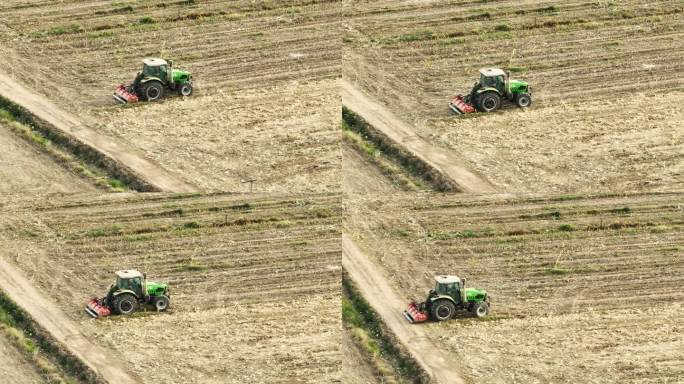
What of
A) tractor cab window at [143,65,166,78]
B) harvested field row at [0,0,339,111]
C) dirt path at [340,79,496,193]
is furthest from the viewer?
harvested field row at [0,0,339,111]

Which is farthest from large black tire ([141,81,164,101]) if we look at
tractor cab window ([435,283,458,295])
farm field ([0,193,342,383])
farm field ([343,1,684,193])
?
tractor cab window ([435,283,458,295])

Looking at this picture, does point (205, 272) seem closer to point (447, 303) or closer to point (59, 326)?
point (59, 326)

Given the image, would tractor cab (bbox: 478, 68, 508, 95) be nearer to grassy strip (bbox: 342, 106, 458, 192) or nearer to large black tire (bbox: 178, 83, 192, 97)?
grassy strip (bbox: 342, 106, 458, 192)

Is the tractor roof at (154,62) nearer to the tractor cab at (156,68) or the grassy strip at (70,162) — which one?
the tractor cab at (156,68)

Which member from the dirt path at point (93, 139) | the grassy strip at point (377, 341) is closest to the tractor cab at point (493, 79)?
the grassy strip at point (377, 341)

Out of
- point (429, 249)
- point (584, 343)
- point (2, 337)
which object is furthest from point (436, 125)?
point (2, 337)

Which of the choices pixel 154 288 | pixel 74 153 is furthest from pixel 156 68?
pixel 154 288
